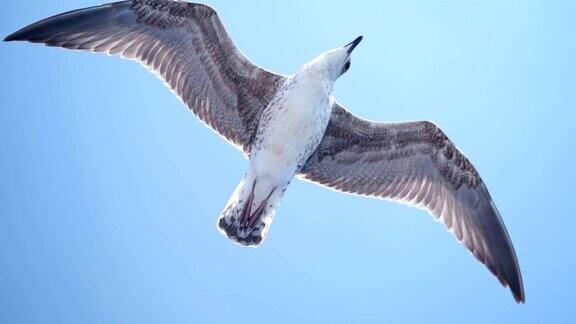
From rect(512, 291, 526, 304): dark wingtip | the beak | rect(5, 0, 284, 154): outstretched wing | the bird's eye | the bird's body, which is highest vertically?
the beak

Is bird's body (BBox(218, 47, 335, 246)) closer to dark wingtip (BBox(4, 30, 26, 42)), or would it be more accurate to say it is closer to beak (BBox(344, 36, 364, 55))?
beak (BBox(344, 36, 364, 55))

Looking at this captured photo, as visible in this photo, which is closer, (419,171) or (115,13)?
(115,13)

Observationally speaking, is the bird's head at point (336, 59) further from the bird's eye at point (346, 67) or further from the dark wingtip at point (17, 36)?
the dark wingtip at point (17, 36)

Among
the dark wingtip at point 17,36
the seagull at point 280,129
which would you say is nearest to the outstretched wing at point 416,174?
the seagull at point 280,129

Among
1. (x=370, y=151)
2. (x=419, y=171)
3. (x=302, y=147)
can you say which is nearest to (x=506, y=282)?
(x=419, y=171)

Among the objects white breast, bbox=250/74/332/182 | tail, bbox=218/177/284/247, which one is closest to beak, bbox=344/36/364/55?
white breast, bbox=250/74/332/182

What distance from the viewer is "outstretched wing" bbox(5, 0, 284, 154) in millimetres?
6543

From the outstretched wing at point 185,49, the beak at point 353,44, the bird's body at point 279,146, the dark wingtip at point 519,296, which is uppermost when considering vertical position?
the beak at point 353,44

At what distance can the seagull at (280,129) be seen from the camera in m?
6.45

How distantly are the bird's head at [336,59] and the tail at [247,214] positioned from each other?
1.21 m

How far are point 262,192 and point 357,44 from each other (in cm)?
170

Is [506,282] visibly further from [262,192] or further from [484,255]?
[262,192]

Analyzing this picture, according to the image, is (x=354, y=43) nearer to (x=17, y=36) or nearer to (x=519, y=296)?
(x=519, y=296)

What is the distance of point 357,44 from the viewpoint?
6762 mm
